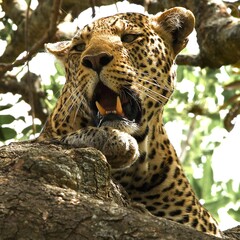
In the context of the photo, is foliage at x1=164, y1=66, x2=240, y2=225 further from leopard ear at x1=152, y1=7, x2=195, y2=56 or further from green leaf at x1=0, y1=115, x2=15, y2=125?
leopard ear at x1=152, y1=7, x2=195, y2=56

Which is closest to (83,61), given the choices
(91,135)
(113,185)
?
(91,135)

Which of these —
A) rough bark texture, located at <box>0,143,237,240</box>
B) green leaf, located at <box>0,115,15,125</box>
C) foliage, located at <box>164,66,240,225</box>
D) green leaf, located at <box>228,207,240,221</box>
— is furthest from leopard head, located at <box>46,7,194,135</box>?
foliage, located at <box>164,66,240,225</box>

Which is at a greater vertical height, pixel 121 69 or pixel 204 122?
pixel 121 69

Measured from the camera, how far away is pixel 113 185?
3.95 m

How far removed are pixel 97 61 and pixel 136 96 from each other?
1.28 ft

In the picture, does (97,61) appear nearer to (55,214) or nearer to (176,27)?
(176,27)

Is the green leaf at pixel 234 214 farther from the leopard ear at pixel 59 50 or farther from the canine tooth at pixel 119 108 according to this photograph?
the canine tooth at pixel 119 108

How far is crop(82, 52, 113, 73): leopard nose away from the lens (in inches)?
217

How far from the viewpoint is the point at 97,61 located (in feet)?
18.1

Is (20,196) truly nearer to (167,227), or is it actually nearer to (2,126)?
(167,227)

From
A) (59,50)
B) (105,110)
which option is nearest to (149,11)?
(59,50)

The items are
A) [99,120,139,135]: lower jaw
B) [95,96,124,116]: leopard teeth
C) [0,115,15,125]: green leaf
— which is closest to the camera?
[99,120,139,135]: lower jaw

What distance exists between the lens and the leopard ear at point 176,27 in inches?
251

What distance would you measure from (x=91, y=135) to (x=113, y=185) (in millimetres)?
1123
